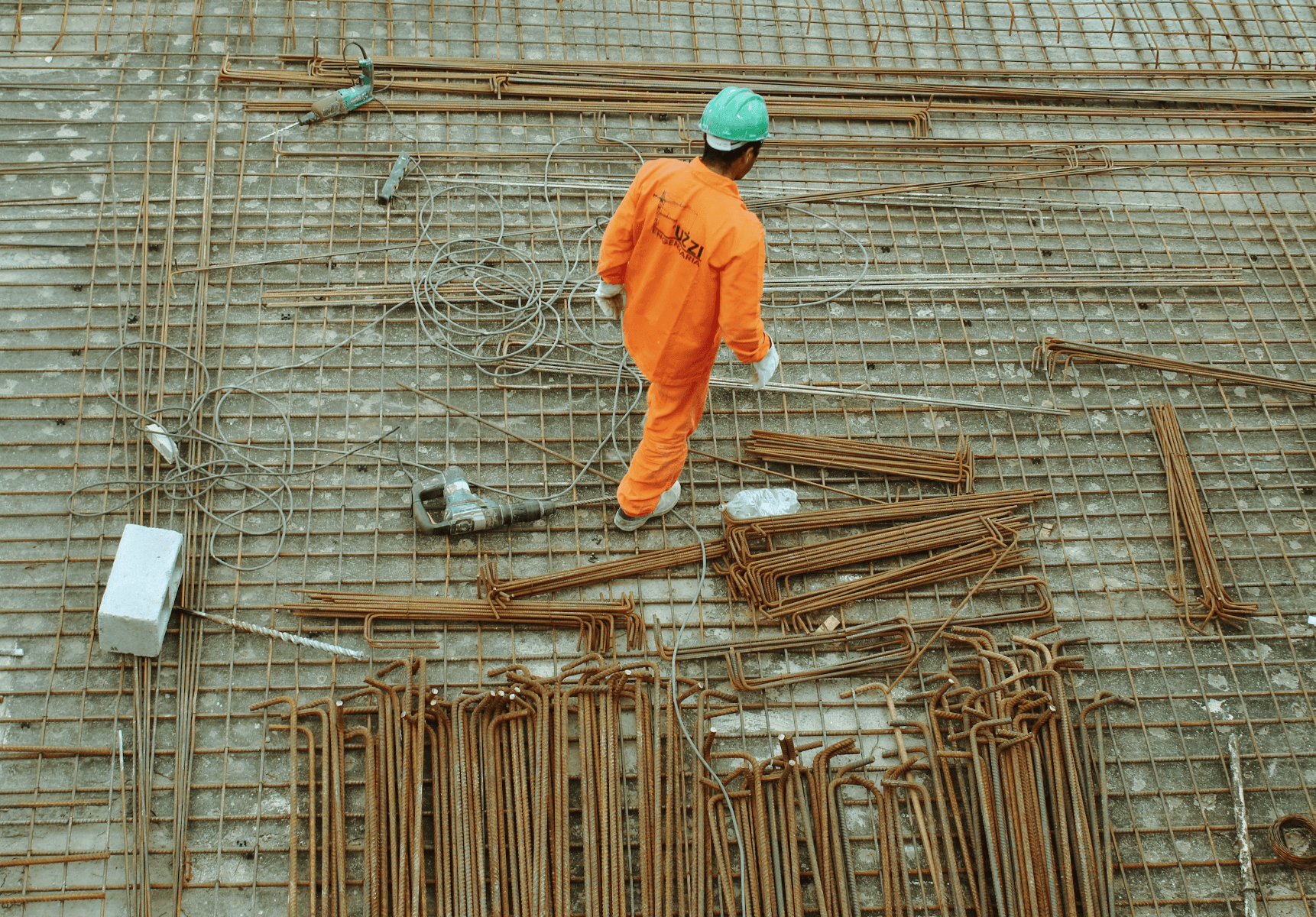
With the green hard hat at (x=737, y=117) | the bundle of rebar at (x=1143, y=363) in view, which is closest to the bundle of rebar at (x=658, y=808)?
the bundle of rebar at (x=1143, y=363)

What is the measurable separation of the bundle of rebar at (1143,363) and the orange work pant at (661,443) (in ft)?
7.39

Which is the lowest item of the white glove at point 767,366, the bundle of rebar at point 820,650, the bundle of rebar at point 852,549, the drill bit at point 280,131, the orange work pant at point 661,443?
the bundle of rebar at point 820,650

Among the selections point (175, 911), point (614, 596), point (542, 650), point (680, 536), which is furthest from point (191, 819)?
point (680, 536)

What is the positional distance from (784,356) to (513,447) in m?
1.57

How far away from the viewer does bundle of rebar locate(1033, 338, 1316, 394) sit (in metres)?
5.22

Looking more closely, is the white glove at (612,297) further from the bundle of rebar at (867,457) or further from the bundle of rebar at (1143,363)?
the bundle of rebar at (1143,363)

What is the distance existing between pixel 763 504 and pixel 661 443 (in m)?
0.80

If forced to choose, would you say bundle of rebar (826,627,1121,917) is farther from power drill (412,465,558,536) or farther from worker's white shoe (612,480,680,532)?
power drill (412,465,558,536)

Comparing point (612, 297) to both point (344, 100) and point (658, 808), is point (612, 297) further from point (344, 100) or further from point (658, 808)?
point (344, 100)

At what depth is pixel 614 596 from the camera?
174 inches

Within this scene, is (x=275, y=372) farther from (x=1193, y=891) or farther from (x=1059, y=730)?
(x=1193, y=891)

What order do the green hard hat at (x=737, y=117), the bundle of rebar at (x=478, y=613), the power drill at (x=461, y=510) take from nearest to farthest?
1. the green hard hat at (x=737, y=117)
2. the bundle of rebar at (x=478, y=613)
3. the power drill at (x=461, y=510)

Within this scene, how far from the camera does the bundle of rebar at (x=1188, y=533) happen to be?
4.52m

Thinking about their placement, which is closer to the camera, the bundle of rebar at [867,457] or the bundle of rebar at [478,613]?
the bundle of rebar at [478,613]
